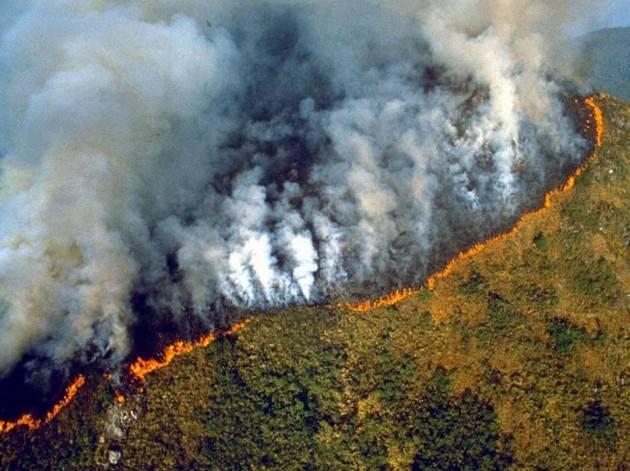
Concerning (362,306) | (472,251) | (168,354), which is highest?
(472,251)

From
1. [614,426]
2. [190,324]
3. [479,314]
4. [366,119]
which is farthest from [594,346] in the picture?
[190,324]

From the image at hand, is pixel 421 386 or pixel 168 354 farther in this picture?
pixel 421 386

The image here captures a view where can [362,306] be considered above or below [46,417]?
above

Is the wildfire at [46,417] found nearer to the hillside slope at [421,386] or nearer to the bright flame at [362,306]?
the bright flame at [362,306]

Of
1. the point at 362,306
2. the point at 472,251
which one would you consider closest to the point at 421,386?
the point at 362,306

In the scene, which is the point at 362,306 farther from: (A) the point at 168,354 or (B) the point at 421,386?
(A) the point at 168,354

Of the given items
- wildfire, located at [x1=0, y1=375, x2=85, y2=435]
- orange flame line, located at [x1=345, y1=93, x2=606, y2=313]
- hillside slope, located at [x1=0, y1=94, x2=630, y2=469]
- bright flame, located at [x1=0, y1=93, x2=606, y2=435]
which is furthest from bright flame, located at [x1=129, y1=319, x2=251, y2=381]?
orange flame line, located at [x1=345, y1=93, x2=606, y2=313]

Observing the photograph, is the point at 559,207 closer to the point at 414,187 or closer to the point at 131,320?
the point at 414,187

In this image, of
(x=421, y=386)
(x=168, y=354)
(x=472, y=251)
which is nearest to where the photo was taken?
(x=168, y=354)
